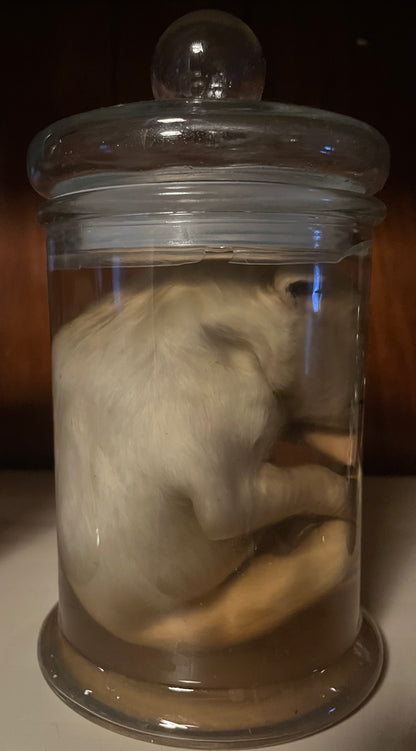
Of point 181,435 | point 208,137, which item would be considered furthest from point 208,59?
point 181,435

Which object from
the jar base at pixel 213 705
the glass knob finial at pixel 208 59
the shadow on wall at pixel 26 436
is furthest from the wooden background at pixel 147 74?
the jar base at pixel 213 705

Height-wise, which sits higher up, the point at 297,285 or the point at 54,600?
the point at 297,285

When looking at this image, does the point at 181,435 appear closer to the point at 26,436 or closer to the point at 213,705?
the point at 213,705

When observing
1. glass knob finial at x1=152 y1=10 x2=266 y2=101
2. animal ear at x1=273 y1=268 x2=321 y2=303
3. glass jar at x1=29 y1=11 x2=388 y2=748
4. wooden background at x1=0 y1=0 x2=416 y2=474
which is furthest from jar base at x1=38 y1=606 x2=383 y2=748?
wooden background at x1=0 y1=0 x2=416 y2=474

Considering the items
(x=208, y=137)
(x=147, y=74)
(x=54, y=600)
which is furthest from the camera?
(x=147, y=74)

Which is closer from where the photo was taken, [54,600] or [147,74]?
[54,600]

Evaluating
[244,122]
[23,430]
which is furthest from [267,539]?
[23,430]

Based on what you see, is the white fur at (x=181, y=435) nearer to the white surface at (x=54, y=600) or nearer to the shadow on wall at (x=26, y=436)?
the white surface at (x=54, y=600)
